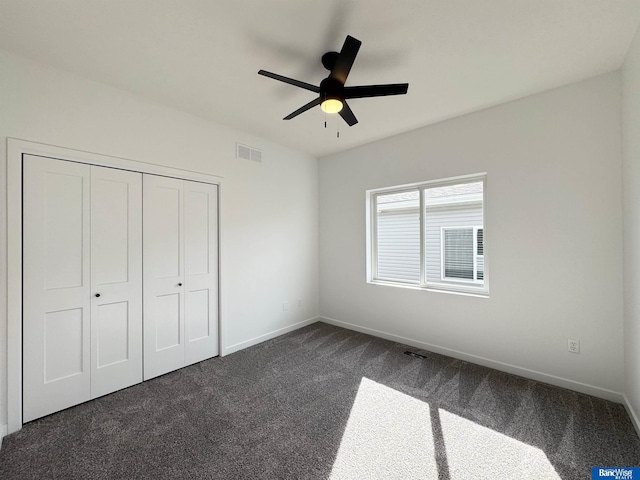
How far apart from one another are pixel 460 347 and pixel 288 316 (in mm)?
2312

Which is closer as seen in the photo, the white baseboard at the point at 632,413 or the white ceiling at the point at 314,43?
the white ceiling at the point at 314,43

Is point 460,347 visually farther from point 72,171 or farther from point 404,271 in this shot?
point 72,171

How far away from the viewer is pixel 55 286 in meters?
2.19

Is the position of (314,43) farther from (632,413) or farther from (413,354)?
(632,413)

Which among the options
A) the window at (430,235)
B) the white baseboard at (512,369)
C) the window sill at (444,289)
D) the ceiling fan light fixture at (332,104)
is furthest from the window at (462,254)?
the ceiling fan light fixture at (332,104)

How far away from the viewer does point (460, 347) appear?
3.09m

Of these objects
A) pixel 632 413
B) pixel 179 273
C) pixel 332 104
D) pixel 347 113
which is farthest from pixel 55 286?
pixel 632 413

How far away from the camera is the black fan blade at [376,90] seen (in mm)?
1868

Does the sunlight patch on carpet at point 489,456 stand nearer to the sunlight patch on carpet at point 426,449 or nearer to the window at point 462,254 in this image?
the sunlight patch on carpet at point 426,449

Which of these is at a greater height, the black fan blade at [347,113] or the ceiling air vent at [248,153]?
the ceiling air vent at [248,153]

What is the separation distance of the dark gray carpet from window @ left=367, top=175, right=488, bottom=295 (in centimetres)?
108

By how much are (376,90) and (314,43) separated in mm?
568

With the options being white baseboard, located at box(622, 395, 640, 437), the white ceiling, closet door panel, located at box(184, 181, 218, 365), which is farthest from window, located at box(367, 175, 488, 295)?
closet door panel, located at box(184, 181, 218, 365)

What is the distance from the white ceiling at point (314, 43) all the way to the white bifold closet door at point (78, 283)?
90cm
